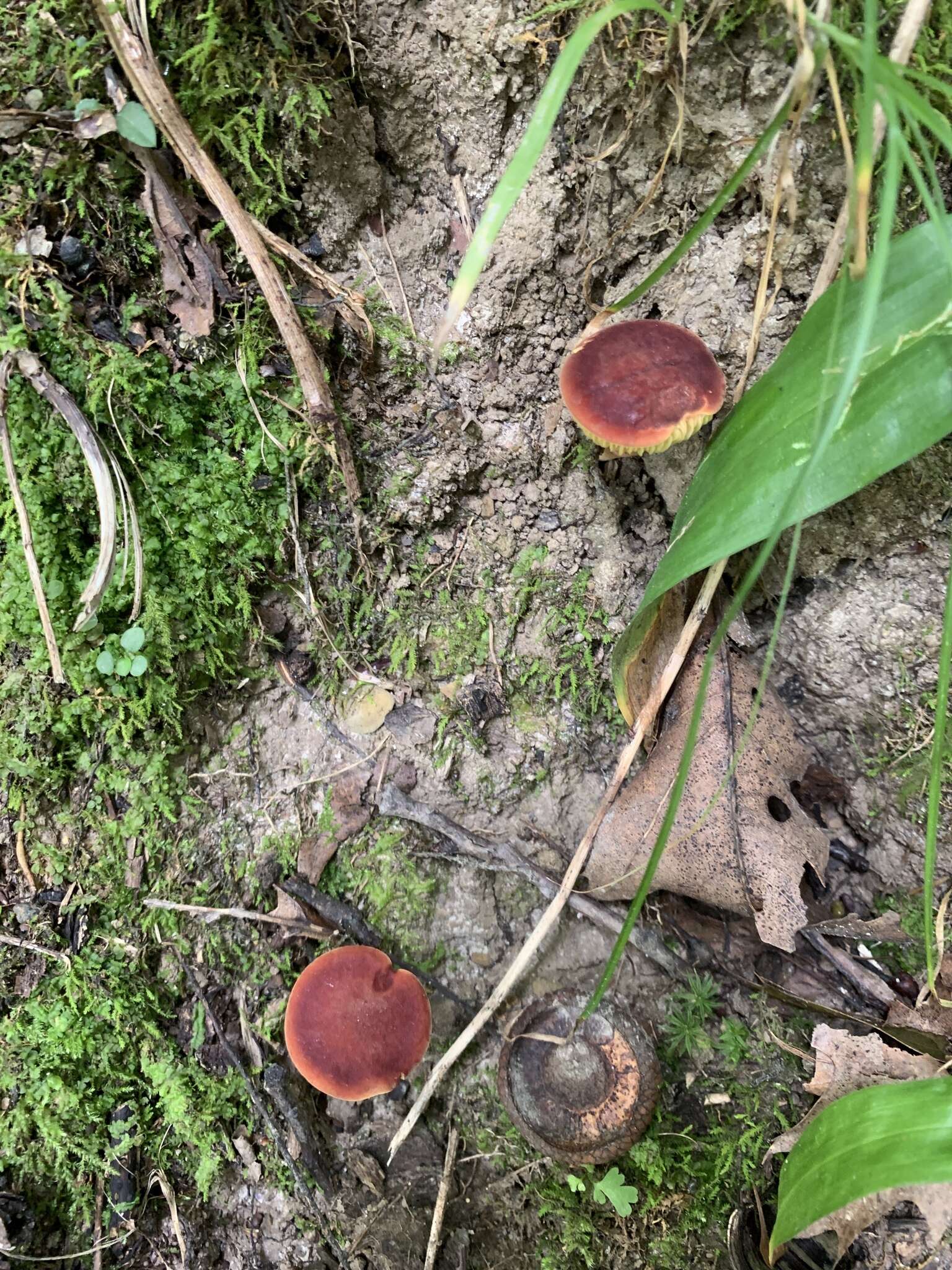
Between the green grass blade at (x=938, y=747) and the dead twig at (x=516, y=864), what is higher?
the green grass blade at (x=938, y=747)

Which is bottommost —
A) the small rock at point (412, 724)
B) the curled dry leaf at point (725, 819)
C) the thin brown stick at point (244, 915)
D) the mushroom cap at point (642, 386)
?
the thin brown stick at point (244, 915)

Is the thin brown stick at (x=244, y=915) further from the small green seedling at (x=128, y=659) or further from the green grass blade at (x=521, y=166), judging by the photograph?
the green grass blade at (x=521, y=166)

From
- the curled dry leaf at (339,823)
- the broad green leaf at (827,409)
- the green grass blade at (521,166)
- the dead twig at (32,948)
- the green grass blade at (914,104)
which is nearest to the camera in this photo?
the green grass blade at (521,166)

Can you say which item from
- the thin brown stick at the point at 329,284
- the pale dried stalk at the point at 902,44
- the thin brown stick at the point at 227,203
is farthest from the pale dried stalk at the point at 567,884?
the thin brown stick at the point at 329,284

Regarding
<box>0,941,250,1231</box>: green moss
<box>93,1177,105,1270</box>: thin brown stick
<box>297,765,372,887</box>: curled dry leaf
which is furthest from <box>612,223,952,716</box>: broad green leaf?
<box>93,1177,105,1270</box>: thin brown stick

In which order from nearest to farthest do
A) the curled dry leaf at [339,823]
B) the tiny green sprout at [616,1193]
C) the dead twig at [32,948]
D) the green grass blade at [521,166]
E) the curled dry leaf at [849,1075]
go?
the green grass blade at [521,166] < the curled dry leaf at [849,1075] < the tiny green sprout at [616,1193] < the dead twig at [32,948] < the curled dry leaf at [339,823]

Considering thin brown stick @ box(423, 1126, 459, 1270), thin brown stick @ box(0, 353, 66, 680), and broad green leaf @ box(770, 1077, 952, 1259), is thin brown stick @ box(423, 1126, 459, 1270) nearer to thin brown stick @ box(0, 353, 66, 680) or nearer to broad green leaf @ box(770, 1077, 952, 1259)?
broad green leaf @ box(770, 1077, 952, 1259)
